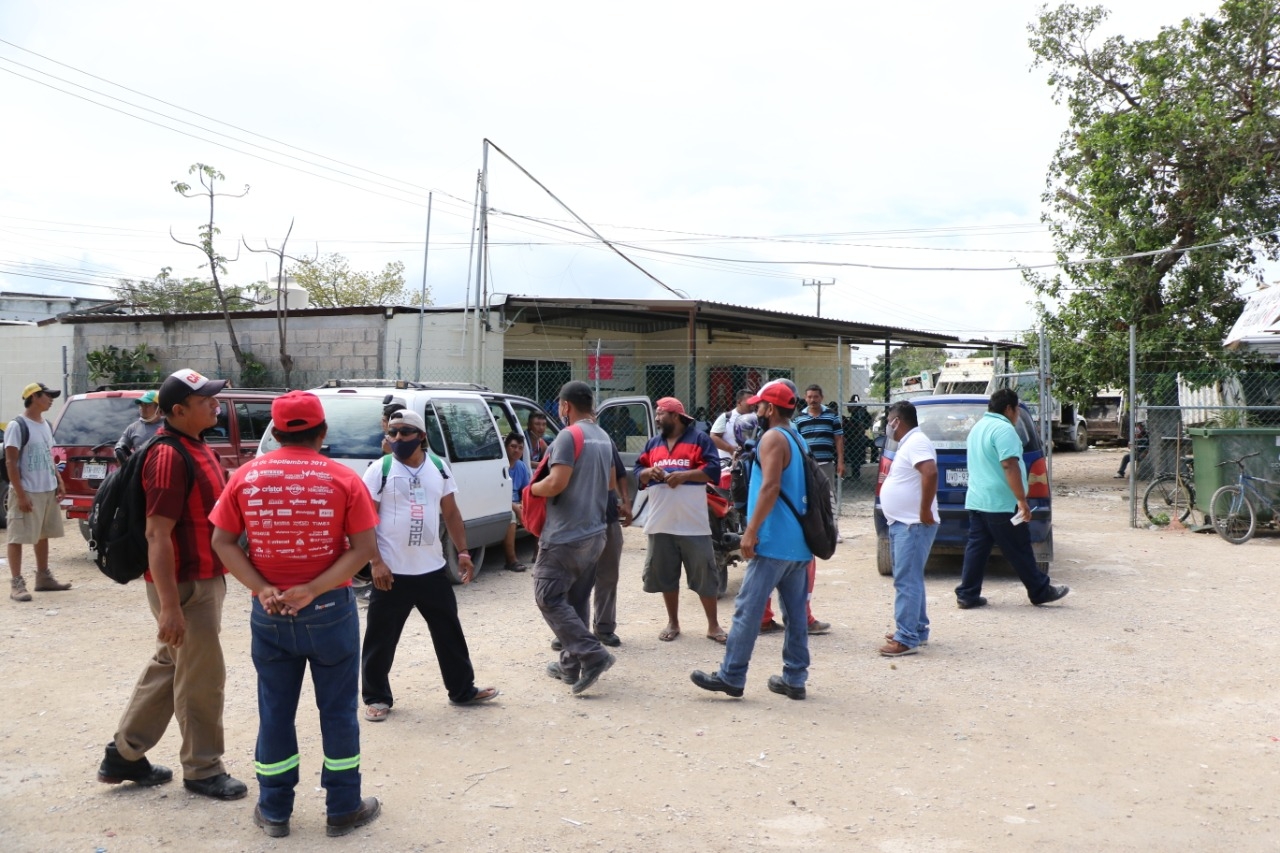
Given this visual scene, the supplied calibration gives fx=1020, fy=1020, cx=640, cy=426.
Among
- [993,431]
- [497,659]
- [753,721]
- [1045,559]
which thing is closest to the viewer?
[753,721]

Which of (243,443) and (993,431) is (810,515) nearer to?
(993,431)

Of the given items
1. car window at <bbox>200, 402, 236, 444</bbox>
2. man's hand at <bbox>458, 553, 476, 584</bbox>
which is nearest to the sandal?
man's hand at <bbox>458, 553, 476, 584</bbox>

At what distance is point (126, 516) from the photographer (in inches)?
157

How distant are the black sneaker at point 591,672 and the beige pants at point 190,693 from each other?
6.37ft

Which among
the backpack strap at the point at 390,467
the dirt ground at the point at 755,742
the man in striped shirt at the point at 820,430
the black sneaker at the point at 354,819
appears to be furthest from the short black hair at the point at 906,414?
the black sneaker at the point at 354,819

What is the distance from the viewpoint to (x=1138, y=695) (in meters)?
5.62

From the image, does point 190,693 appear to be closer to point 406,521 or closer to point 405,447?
point 406,521

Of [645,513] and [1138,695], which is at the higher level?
[645,513]

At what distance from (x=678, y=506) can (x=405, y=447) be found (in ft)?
6.51

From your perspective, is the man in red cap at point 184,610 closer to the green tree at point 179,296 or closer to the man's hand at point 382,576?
the man's hand at point 382,576

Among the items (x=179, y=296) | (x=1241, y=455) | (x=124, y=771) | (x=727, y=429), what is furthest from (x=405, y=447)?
→ (x=179, y=296)

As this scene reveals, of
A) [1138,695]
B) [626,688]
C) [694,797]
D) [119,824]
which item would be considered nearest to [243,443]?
[626,688]

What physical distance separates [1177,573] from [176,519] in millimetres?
8699

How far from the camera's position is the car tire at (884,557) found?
9102mm
